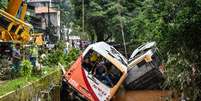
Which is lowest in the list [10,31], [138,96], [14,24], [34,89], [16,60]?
[138,96]

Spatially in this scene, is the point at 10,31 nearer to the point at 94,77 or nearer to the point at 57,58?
the point at 94,77

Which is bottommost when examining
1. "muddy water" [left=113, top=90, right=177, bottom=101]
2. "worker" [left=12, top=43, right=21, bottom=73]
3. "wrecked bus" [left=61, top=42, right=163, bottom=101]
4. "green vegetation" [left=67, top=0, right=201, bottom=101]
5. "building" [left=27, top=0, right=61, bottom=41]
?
"building" [left=27, top=0, right=61, bottom=41]

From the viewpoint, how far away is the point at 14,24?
21.5 metres

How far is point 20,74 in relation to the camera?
19281 millimetres

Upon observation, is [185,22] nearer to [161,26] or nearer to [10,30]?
[161,26]

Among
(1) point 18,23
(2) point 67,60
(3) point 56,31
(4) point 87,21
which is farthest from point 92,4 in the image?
(1) point 18,23

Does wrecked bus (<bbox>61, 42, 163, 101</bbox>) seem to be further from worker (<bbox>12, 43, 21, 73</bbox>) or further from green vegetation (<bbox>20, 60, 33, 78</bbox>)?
green vegetation (<bbox>20, 60, 33, 78</bbox>)

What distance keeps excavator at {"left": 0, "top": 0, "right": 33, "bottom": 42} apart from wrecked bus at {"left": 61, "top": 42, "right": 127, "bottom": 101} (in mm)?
2975

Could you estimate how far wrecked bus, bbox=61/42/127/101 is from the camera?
19422 mm

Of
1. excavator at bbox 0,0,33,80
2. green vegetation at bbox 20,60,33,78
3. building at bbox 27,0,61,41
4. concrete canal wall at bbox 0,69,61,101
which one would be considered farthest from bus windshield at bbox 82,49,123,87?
building at bbox 27,0,61,41

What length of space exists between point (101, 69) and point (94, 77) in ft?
2.09

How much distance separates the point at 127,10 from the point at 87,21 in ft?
13.3

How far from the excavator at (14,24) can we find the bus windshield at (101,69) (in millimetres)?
3103

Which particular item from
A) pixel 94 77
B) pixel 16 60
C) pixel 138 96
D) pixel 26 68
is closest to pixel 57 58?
pixel 138 96
